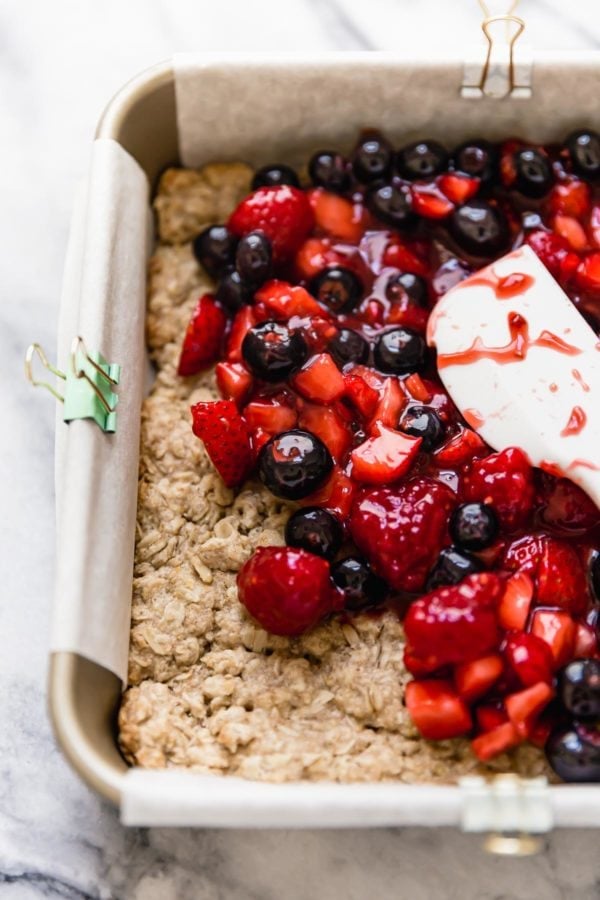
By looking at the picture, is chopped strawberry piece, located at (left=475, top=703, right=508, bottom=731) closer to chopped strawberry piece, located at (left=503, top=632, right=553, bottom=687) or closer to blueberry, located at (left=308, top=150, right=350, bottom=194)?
chopped strawberry piece, located at (left=503, top=632, right=553, bottom=687)

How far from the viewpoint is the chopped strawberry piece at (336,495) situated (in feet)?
6.47

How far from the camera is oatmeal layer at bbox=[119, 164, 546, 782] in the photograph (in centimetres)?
181

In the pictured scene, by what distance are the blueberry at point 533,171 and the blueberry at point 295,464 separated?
2.17ft

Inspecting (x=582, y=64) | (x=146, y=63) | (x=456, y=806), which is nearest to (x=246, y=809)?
(x=456, y=806)

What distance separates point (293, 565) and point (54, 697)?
42 cm

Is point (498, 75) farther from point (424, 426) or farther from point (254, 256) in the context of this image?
point (424, 426)

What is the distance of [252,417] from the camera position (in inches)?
80.3

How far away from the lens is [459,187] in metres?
2.17

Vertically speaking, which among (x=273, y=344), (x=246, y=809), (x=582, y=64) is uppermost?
(x=582, y=64)

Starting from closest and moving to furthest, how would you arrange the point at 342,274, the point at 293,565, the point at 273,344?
the point at 293,565, the point at 273,344, the point at 342,274

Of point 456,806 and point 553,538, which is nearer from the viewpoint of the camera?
point 456,806

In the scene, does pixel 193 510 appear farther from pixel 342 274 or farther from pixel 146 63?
pixel 146 63

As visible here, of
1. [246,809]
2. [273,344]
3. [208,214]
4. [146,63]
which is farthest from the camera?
[146,63]

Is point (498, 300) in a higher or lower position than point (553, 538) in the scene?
higher
